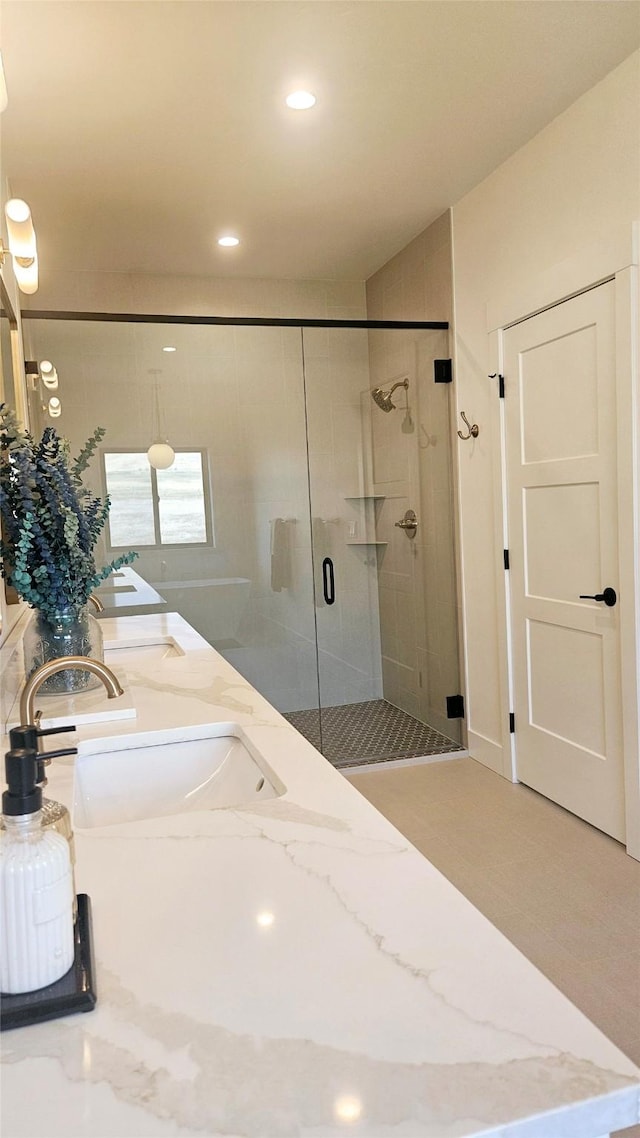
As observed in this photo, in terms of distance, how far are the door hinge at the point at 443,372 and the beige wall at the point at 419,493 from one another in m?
0.04

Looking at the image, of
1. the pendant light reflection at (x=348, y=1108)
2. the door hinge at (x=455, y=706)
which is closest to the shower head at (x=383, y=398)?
the door hinge at (x=455, y=706)

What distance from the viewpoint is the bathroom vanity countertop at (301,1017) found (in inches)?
19.8

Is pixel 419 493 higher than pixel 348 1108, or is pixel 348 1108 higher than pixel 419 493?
pixel 419 493

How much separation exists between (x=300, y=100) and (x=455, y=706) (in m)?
2.78

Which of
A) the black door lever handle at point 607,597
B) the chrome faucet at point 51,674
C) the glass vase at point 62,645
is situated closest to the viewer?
the chrome faucet at point 51,674

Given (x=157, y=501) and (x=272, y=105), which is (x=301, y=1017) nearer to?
(x=272, y=105)

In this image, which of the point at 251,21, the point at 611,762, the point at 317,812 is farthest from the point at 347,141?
the point at 317,812

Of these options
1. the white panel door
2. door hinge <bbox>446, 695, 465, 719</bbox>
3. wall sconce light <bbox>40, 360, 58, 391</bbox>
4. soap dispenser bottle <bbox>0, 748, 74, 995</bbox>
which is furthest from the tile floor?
wall sconce light <bbox>40, 360, 58, 391</bbox>

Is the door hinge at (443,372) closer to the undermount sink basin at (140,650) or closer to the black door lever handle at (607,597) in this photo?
the black door lever handle at (607,597)

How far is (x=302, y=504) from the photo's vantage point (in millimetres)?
4164

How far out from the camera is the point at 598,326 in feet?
9.04

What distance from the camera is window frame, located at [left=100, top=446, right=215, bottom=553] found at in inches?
149

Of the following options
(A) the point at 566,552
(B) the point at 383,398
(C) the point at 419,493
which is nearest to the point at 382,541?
(C) the point at 419,493

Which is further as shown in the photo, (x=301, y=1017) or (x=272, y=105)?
(x=272, y=105)
